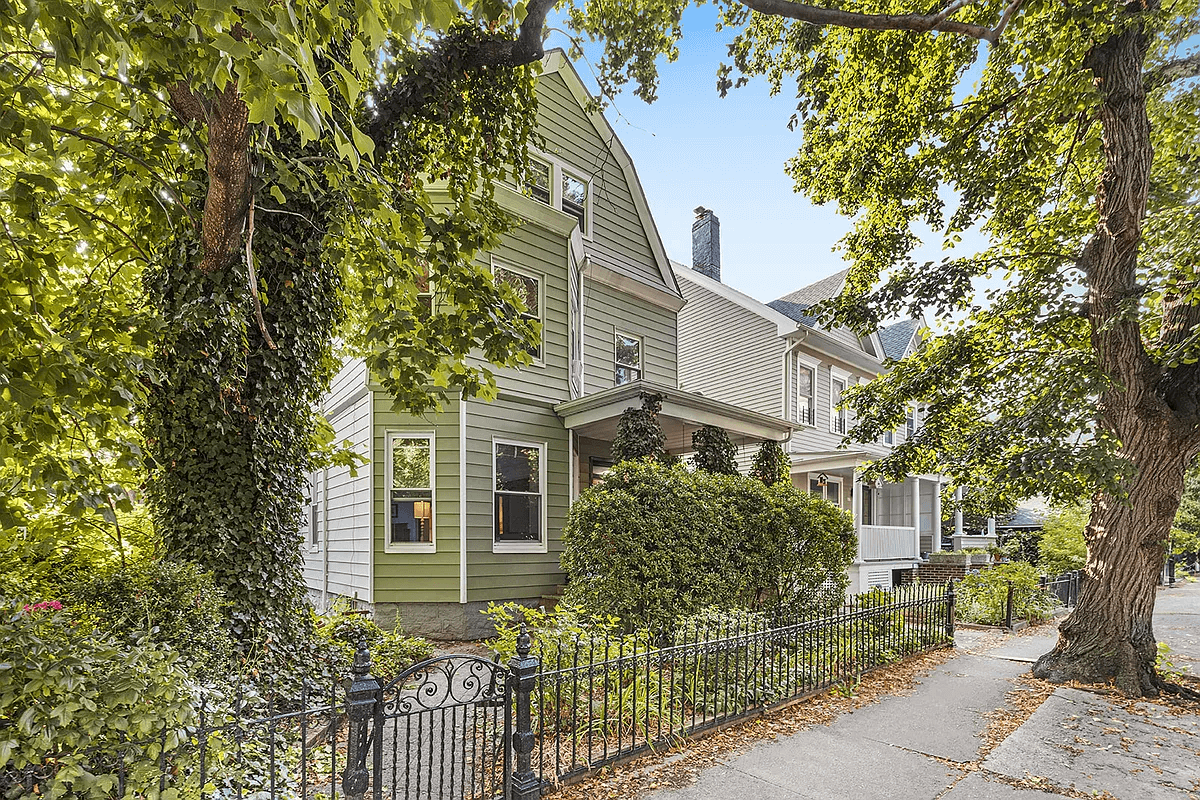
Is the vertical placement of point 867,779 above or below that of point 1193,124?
below

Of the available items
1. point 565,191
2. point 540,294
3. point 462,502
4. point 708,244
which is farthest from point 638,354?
point 708,244

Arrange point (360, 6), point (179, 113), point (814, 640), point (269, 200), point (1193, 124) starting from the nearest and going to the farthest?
point (360, 6) < point (179, 113) < point (269, 200) < point (814, 640) < point (1193, 124)

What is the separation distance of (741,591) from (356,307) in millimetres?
6370

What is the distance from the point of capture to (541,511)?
11.4 metres

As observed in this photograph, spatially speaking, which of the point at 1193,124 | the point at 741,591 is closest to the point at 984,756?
the point at 741,591

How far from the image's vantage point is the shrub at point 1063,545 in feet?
49.5

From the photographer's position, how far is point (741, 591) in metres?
8.50

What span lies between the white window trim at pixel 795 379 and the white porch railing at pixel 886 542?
11.1 feet

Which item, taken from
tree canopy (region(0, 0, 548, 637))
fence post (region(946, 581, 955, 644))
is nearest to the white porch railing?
fence post (region(946, 581, 955, 644))

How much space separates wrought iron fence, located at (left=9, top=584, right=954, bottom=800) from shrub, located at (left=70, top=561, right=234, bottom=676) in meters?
0.48

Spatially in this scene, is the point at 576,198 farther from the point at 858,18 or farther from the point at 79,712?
the point at 79,712

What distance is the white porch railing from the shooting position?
16750mm

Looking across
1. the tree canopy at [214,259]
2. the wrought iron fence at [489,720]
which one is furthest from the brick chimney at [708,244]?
the tree canopy at [214,259]

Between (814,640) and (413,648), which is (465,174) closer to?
(413,648)
